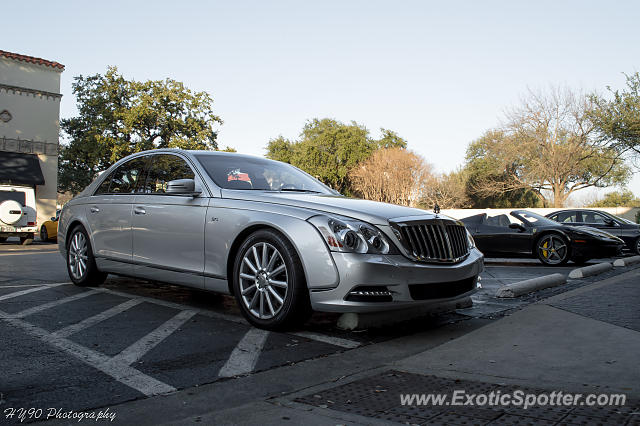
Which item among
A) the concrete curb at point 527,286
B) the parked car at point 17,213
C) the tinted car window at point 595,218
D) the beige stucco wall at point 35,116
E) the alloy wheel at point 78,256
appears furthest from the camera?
the beige stucco wall at point 35,116

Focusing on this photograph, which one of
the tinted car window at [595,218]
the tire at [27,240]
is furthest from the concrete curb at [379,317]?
the tire at [27,240]

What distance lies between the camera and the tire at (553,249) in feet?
39.1

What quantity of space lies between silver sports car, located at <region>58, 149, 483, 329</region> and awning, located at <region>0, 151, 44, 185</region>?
2698 cm

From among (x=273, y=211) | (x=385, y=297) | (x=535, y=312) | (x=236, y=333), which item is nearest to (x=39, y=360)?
(x=236, y=333)

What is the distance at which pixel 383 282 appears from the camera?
4051 mm

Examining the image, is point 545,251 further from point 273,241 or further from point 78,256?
point 78,256

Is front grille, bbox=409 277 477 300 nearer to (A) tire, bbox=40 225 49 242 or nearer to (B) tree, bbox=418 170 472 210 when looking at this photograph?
(A) tire, bbox=40 225 49 242

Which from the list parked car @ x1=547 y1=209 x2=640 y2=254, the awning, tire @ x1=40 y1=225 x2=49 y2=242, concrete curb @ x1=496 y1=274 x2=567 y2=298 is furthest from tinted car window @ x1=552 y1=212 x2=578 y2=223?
the awning

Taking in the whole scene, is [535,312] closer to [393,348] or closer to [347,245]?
[393,348]

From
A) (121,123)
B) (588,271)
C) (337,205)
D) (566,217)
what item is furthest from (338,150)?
(337,205)

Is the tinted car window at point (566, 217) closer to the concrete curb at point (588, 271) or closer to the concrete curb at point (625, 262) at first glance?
the concrete curb at point (625, 262)

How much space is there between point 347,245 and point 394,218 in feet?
1.66

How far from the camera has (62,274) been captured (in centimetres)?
823

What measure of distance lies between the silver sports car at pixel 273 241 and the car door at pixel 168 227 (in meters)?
0.01
